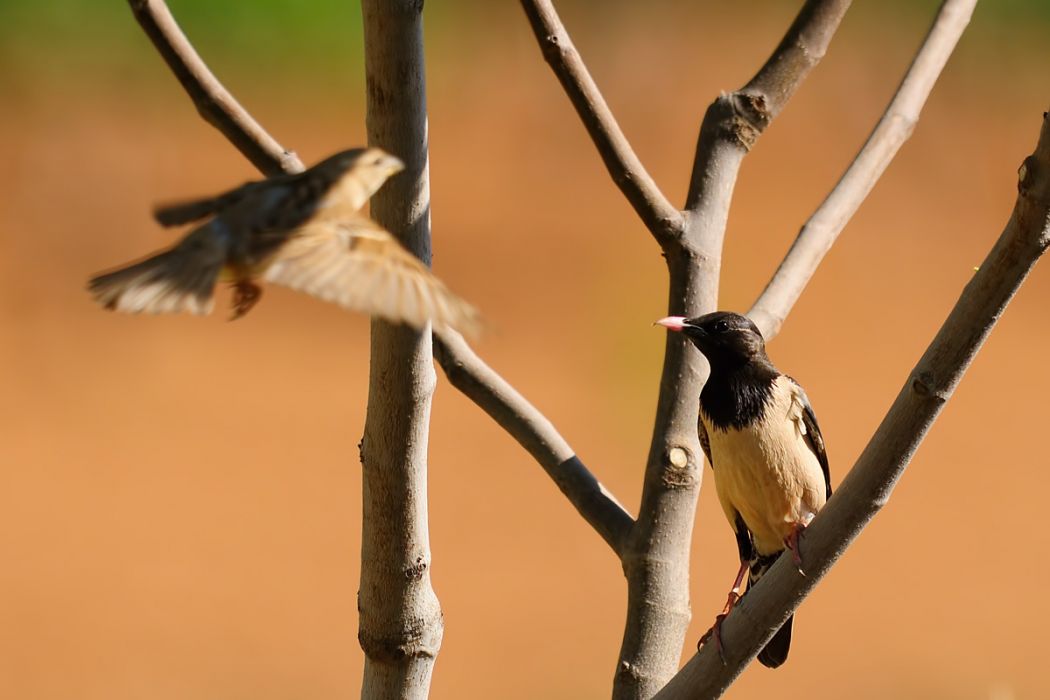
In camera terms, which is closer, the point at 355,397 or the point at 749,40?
the point at 355,397

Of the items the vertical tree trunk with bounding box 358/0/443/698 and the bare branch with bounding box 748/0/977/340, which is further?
the bare branch with bounding box 748/0/977/340

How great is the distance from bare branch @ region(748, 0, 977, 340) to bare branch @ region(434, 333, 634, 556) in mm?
496

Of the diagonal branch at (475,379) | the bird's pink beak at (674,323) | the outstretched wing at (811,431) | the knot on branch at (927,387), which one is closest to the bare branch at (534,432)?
the diagonal branch at (475,379)

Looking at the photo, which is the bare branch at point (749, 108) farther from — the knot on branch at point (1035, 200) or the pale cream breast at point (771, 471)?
the knot on branch at point (1035, 200)

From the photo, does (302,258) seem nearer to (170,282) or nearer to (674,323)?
(170,282)

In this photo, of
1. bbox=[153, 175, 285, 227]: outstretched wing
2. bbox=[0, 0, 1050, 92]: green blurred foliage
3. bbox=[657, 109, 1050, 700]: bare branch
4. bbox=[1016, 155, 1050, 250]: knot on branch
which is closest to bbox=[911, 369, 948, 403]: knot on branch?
bbox=[657, 109, 1050, 700]: bare branch

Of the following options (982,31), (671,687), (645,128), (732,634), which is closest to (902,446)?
(732,634)

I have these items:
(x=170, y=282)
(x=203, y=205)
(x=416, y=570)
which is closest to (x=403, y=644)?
(x=416, y=570)

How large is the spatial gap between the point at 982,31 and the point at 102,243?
8.16m

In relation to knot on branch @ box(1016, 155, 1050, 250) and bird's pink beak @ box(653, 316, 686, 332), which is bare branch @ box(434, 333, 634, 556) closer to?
bird's pink beak @ box(653, 316, 686, 332)

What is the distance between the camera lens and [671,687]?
210 cm

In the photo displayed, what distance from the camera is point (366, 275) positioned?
1854 millimetres

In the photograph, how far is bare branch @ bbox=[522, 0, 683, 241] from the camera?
254 centimetres

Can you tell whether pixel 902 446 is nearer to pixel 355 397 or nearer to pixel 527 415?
pixel 527 415
